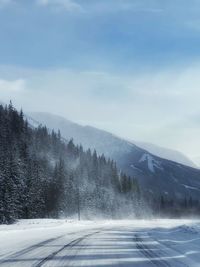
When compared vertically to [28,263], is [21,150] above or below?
above

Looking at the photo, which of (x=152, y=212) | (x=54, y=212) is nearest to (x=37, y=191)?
(x=54, y=212)

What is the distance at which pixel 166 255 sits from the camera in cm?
1761

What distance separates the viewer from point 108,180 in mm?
145625

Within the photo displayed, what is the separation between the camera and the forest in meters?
70.4

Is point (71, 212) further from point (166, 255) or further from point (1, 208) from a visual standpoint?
point (166, 255)

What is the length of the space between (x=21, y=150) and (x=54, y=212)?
46.1 ft

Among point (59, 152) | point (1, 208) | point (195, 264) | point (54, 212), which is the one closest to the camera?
point (195, 264)

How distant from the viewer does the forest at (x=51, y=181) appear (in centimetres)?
7044

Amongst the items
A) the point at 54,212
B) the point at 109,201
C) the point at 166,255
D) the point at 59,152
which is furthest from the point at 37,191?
the point at 166,255

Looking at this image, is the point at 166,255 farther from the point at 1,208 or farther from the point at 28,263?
the point at 1,208

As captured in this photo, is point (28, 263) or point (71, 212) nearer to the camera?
point (28, 263)

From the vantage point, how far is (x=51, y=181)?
98750mm

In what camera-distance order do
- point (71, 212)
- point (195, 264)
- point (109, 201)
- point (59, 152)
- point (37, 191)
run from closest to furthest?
point (195, 264)
point (37, 191)
point (71, 212)
point (109, 201)
point (59, 152)

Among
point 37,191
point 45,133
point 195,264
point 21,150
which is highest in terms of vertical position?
point 45,133
